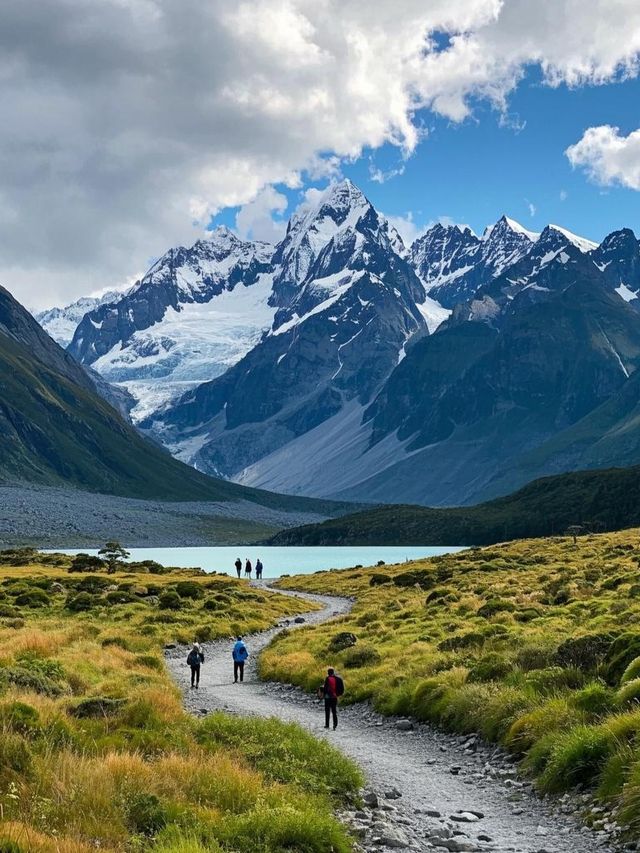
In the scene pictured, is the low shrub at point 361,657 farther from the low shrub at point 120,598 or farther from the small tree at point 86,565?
the small tree at point 86,565

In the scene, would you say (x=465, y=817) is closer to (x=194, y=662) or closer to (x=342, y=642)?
(x=194, y=662)

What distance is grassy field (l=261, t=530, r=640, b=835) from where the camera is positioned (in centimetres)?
1631

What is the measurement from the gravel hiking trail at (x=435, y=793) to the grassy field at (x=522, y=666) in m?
0.65

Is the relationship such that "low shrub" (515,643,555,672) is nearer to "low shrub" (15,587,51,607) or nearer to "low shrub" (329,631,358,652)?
"low shrub" (329,631,358,652)

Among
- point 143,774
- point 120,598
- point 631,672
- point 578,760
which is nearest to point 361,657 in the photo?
point 631,672

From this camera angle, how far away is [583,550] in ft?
293

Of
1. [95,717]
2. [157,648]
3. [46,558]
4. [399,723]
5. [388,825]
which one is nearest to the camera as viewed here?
[388,825]

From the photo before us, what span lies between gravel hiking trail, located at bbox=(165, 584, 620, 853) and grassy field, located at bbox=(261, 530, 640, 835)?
65 cm

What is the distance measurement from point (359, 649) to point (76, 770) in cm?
2345

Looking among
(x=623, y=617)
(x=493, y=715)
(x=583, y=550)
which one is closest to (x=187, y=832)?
(x=493, y=715)

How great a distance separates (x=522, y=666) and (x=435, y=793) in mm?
8838

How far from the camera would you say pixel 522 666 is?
83.3 ft

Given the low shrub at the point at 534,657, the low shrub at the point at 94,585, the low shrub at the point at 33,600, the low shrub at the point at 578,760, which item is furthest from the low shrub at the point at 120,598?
the low shrub at the point at 578,760

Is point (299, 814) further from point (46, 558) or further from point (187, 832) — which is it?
point (46, 558)
